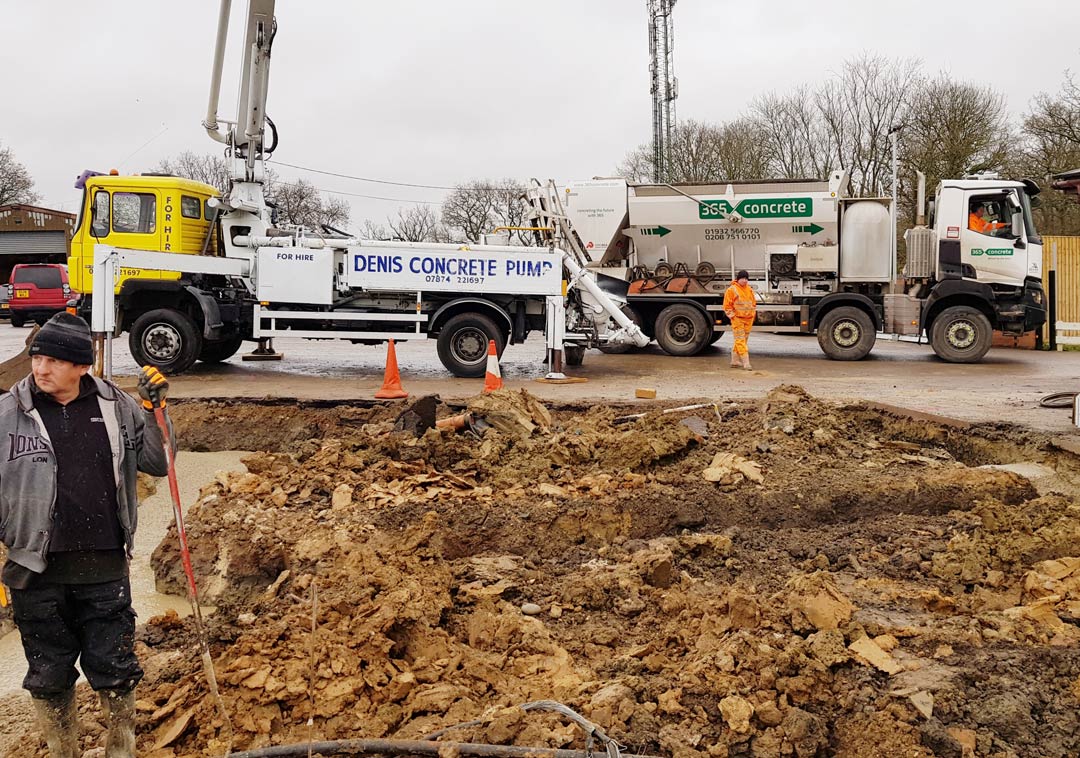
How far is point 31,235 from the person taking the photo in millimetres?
42000

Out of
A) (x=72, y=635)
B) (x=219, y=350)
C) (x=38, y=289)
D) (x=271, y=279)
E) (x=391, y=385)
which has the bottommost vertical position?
(x=72, y=635)

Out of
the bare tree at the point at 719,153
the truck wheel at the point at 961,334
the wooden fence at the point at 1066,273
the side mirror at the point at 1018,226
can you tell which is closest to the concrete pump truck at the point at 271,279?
the truck wheel at the point at 961,334

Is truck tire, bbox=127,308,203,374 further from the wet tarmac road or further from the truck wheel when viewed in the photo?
the truck wheel

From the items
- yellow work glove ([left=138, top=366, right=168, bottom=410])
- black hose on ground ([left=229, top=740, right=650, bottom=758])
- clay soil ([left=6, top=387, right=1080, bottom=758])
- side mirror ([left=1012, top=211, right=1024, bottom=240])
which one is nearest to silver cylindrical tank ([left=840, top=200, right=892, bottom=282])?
side mirror ([left=1012, top=211, right=1024, bottom=240])

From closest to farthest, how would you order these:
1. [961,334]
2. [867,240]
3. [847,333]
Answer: [961,334], [867,240], [847,333]

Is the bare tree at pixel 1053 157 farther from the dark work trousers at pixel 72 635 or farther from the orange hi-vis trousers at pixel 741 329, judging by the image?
the dark work trousers at pixel 72 635

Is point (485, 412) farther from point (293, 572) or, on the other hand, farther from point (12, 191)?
point (12, 191)

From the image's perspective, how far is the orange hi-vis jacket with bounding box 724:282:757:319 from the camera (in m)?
14.1

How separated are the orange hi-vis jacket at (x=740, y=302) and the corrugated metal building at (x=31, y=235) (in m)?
36.5

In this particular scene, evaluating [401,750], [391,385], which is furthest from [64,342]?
[391,385]

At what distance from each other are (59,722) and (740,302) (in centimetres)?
1211

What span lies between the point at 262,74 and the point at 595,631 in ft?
37.8

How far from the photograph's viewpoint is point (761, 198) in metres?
15.9

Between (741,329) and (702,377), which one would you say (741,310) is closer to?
(741,329)
